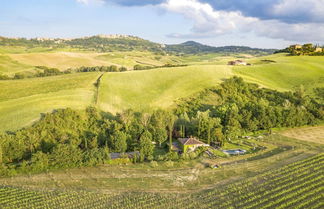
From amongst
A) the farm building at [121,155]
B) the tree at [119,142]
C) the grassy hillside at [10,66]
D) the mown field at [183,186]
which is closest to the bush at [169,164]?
the mown field at [183,186]

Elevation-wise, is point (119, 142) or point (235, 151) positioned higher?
point (119, 142)

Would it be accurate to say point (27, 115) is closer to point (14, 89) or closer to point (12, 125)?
point (12, 125)

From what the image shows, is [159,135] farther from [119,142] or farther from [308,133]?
[308,133]

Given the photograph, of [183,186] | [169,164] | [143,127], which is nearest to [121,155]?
[169,164]

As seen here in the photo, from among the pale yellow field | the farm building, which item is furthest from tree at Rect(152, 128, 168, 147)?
the pale yellow field

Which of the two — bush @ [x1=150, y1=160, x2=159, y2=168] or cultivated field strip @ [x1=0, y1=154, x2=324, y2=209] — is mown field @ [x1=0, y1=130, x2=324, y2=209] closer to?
cultivated field strip @ [x1=0, y1=154, x2=324, y2=209]

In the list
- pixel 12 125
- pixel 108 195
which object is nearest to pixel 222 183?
pixel 108 195
